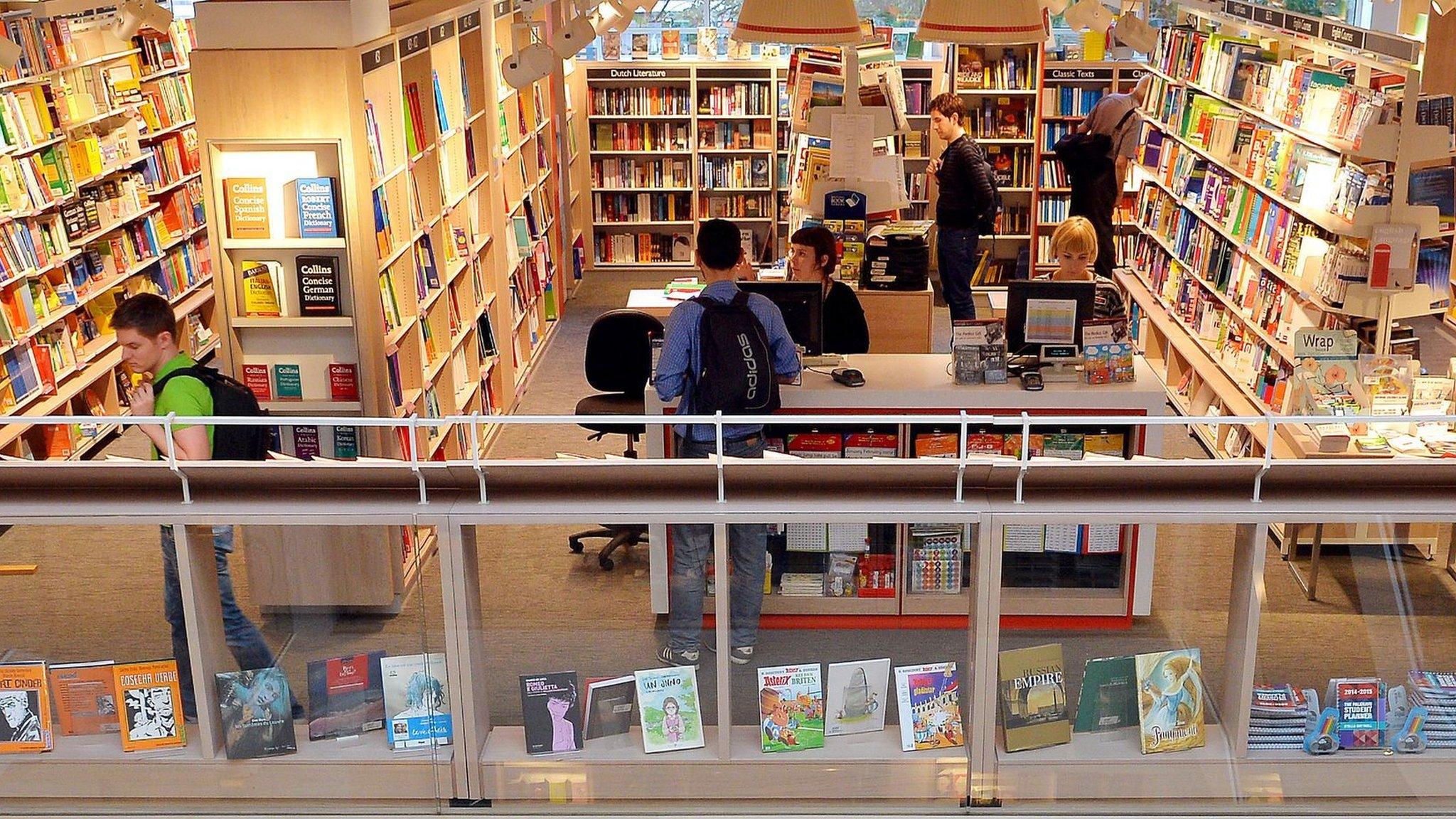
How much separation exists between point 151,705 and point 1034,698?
2.04 metres

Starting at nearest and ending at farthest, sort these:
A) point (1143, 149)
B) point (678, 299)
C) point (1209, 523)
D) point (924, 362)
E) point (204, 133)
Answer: point (1209, 523) < point (204, 133) < point (924, 362) < point (678, 299) < point (1143, 149)

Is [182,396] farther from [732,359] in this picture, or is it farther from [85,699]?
[732,359]

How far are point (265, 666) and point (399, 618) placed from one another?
0.33 metres

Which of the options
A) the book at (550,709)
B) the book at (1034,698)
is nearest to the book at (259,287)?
the book at (550,709)

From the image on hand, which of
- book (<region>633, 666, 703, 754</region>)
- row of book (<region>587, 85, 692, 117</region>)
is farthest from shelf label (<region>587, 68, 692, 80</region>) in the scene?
book (<region>633, 666, 703, 754</region>)

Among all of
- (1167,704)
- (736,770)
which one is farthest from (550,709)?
(1167,704)

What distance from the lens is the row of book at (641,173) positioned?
12.3 metres

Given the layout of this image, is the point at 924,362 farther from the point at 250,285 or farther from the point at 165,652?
the point at 165,652

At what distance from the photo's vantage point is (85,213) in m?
7.76

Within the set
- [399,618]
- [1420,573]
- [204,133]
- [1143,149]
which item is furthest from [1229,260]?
[399,618]

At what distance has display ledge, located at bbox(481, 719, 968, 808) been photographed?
120 inches

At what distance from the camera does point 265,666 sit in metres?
3.08

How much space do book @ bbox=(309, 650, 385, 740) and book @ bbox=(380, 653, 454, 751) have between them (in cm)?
3

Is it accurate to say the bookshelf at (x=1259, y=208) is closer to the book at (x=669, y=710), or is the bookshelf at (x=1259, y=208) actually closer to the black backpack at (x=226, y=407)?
the book at (x=669, y=710)
